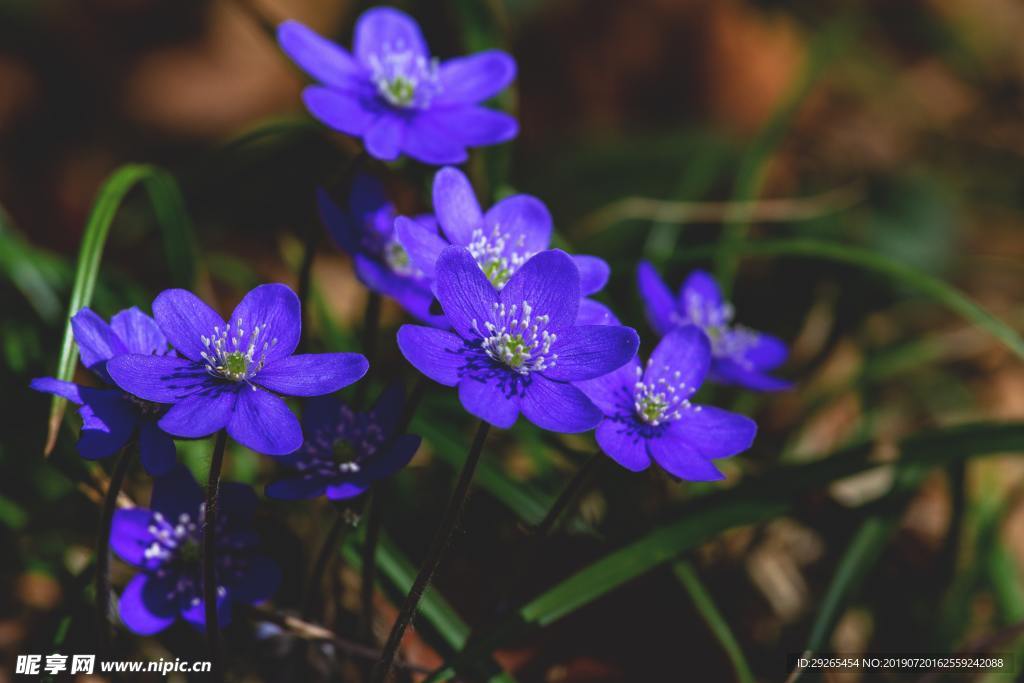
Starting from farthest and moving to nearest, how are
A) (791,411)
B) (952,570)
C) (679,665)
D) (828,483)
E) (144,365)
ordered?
(791,411), (952,570), (679,665), (828,483), (144,365)

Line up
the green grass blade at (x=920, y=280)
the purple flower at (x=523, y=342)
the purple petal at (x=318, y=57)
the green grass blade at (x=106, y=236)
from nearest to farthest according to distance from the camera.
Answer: the purple flower at (x=523, y=342) < the green grass blade at (x=106, y=236) < the purple petal at (x=318, y=57) < the green grass blade at (x=920, y=280)

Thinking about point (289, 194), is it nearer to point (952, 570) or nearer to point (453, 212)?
point (453, 212)

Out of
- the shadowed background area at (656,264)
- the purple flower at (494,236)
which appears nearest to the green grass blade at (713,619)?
the shadowed background area at (656,264)

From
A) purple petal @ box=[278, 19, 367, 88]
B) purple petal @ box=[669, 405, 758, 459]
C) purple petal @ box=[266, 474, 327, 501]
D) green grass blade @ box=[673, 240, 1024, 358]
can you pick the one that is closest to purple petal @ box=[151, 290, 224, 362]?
purple petal @ box=[266, 474, 327, 501]

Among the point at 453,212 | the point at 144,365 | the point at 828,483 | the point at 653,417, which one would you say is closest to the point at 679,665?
the point at 828,483

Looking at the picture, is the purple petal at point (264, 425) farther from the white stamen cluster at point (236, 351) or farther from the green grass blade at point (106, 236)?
the green grass blade at point (106, 236)

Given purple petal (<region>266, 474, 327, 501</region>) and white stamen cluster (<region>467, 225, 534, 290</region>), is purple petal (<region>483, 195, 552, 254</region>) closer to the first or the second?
white stamen cluster (<region>467, 225, 534, 290</region>)
